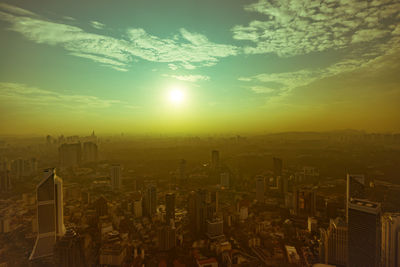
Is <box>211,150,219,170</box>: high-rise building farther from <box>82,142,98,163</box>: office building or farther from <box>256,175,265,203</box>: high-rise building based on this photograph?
<box>82,142,98,163</box>: office building

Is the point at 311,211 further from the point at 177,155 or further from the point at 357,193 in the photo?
the point at 177,155

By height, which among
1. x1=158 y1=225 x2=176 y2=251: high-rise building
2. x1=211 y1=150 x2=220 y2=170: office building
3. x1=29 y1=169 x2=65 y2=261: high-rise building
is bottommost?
x1=158 y1=225 x2=176 y2=251: high-rise building

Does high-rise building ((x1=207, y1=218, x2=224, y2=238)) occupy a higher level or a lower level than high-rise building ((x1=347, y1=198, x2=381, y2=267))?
Result: lower

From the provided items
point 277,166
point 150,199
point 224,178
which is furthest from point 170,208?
point 277,166

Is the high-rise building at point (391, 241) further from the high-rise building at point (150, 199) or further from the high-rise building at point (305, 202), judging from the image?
the high-rise building at point (150, 199)

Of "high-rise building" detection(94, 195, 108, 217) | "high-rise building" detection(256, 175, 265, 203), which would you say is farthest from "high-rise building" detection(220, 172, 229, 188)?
"high-rise building" detection(94, 195, 108, 217)

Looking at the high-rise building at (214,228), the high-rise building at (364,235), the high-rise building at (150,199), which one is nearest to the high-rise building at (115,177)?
the high-rise building at (150,199)

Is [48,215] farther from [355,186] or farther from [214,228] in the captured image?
[355,186]
